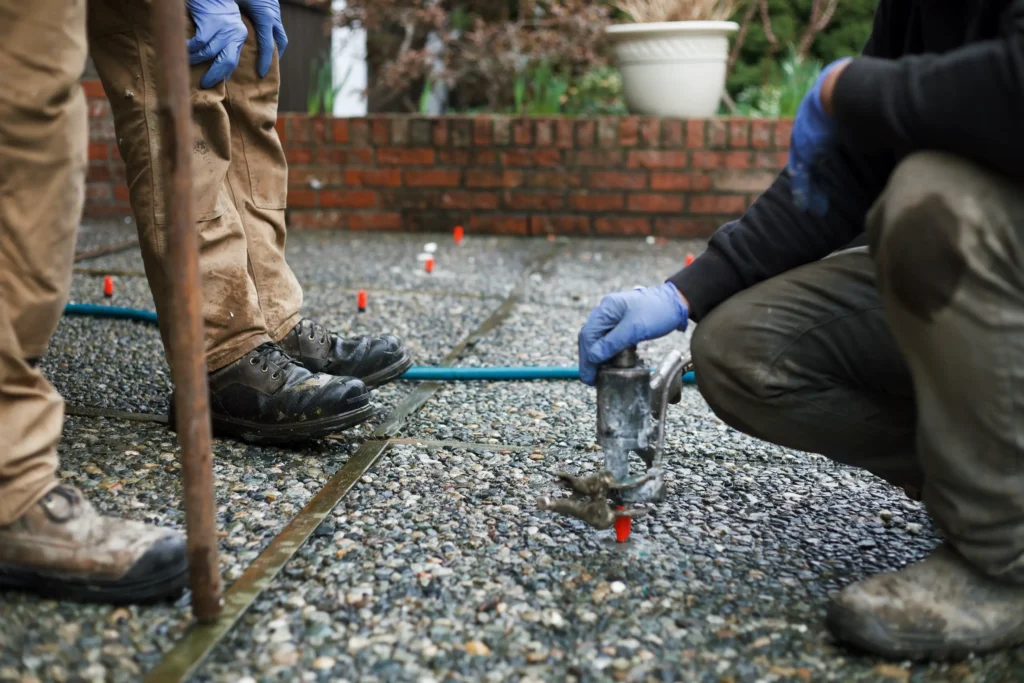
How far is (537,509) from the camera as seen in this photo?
1742 millimetres

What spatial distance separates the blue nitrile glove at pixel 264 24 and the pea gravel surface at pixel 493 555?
2.67 feet

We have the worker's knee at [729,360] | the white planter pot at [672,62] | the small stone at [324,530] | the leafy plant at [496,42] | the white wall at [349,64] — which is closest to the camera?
the worker's knee at [729,360]

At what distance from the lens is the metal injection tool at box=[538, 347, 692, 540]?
4.90 feet

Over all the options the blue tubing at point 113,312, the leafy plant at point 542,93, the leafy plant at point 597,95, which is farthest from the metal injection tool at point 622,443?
the leafy plant at point 597,95

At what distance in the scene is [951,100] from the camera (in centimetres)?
118

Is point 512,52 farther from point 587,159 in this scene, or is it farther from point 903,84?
point 903,84

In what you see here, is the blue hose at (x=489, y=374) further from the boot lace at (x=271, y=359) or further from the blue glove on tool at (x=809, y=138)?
the blue glove on tool at (x=809, y=138)

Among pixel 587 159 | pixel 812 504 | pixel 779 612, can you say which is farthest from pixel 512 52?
pixel 779 612

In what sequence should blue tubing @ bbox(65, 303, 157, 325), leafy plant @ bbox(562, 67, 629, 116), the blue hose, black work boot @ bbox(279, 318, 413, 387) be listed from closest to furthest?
black work boot @ bbox(279, 318, 413, 387)
the blue hose
blue tubing @ bbox(65, 303, 157, 325)
leafy plant @ bbox(562, 67, 629, 116)

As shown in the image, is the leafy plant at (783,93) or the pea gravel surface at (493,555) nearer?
the pea gravel surface at (493,555)

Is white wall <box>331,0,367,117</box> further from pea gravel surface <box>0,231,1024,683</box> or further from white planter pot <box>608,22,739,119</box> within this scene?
pea gravel surface <box>0,231,1024,683</box>

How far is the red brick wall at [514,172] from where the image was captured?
4934 millimetres

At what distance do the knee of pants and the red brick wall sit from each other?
378cm

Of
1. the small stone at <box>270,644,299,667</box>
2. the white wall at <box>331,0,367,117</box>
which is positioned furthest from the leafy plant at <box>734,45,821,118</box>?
the small stone at <box>270,644,299,667</box>
